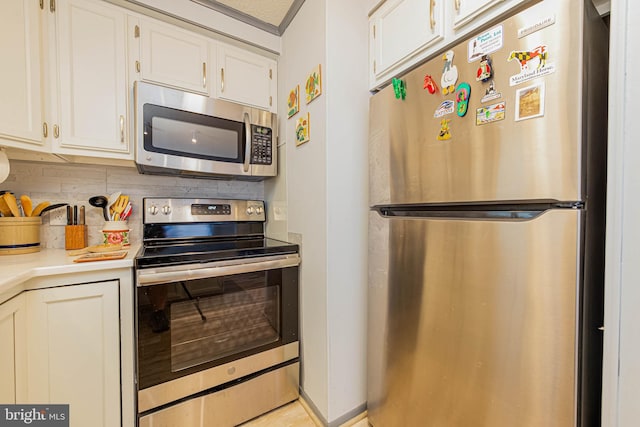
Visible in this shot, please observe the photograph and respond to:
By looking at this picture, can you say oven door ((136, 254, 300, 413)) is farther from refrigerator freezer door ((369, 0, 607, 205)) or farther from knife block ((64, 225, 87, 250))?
refrigerator freezer door ((369, 0, 607, 205))

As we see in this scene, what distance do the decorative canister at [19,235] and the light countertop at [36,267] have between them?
4 centimetres

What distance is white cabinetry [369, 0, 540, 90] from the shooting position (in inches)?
33.4

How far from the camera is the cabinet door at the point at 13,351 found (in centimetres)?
85

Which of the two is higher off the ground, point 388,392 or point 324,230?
point 324,230

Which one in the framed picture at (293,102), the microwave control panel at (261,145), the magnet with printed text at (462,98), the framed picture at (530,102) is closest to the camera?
the framed picture at (530,102)

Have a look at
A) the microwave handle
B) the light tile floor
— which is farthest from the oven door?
the microwave handle

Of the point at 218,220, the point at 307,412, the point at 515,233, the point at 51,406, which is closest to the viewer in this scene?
the point at 515,233

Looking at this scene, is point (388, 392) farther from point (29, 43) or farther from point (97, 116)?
point (29, 43)

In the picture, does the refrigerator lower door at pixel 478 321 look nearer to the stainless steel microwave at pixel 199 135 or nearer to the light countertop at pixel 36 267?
the stainless steel microwave at pixel 199 135

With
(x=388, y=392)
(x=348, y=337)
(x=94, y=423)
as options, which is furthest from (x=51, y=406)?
(x=388, y=392)

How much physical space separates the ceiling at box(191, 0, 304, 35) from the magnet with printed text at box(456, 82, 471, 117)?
1.11m

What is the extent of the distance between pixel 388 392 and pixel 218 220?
1.37 meters

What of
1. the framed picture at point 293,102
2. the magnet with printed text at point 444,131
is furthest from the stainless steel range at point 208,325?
the magnet with printed text at point 444,131

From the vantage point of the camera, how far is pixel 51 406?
979mm
